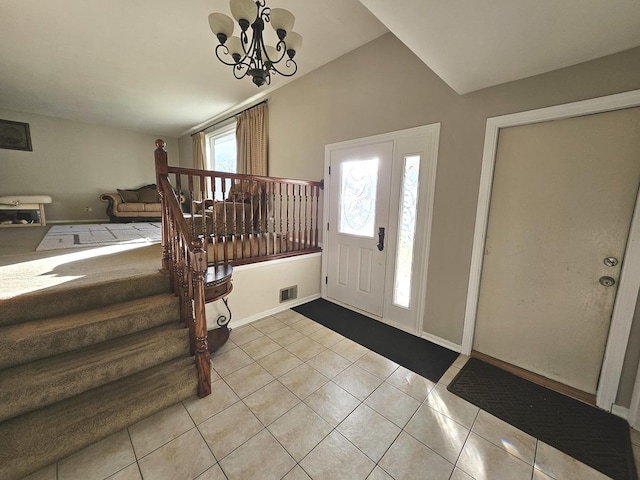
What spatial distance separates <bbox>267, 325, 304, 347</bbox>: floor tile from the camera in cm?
239

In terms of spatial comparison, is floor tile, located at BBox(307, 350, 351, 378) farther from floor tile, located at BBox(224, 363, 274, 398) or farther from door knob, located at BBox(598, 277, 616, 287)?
door knob, located at BBox(598, 277, 616, 287)

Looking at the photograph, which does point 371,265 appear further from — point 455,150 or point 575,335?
point 575,335

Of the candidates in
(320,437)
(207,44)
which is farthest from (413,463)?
(207,44)

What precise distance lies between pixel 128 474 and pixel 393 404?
1505 mm

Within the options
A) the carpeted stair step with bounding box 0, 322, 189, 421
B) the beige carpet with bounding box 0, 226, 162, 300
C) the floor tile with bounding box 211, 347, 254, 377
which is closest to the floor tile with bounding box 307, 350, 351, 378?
the floor tile with bounding box 211, 347, 254, 377

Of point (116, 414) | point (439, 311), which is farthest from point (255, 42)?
point (439, 311)

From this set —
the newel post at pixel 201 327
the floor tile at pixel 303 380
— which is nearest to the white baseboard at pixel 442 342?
the floor tile at pixel 303 380

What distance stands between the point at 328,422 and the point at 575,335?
72.7 inches

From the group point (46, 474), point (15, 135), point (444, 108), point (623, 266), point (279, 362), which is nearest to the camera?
point (46, 474)

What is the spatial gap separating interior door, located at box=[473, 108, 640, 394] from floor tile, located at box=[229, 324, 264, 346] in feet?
6.96

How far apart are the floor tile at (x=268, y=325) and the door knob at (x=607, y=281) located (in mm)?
2561

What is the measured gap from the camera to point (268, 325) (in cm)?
269

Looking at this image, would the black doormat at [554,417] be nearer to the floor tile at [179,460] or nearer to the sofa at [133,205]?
the floor tile at [179,460]

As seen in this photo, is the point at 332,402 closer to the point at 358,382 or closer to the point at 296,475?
the point at 358,382
